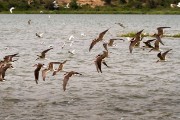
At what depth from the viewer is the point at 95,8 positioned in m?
179

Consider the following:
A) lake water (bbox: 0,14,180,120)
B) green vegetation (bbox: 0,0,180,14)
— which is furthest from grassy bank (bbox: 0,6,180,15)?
lake water (bbox: 0,14,180,120)

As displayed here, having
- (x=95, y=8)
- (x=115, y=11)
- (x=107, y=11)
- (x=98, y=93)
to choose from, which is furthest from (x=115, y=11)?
(x=98, y=93)

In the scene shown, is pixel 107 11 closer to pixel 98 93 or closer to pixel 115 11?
pixel 115 11

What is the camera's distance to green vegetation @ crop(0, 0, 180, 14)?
168 meters

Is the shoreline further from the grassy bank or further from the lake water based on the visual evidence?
the lake water

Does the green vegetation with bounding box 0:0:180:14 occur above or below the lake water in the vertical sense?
above

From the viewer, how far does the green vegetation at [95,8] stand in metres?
168

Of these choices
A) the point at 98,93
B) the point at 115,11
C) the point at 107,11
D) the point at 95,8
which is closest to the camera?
the point at 98,93

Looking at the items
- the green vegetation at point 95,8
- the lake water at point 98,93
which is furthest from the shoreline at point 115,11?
the lake water at point 98,93

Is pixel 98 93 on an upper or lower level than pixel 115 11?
lower

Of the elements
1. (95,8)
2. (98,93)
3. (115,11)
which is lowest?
(98,93)

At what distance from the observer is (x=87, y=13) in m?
176

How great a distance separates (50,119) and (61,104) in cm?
259

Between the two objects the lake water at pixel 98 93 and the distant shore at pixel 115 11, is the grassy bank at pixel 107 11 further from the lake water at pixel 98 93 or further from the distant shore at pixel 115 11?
the lake water at pixel 98 93
